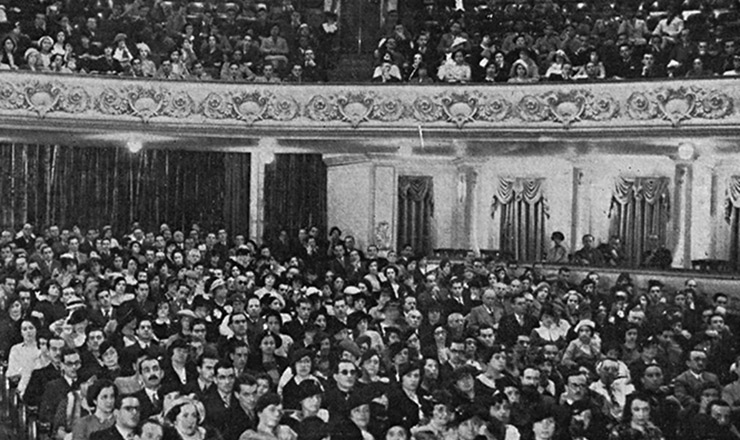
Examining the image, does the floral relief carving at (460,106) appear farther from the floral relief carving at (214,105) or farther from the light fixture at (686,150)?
the floral relief carving at (214,105)

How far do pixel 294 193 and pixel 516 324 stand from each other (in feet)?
27.0

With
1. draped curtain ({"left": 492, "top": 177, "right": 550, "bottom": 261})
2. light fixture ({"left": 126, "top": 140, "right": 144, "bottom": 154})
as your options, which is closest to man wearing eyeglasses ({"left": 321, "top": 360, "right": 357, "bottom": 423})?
light fixture ({"left": 126, "top": 140, "right": 144, "bottom": 154})

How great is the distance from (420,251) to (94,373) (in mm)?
10686

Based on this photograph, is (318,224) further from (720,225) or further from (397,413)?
(397,413)

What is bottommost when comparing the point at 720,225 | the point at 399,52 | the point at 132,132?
the point at 720,225

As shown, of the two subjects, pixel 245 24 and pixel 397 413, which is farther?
pixel 245 24

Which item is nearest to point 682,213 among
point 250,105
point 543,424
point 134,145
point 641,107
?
point 641,107

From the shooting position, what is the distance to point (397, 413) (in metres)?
7.03

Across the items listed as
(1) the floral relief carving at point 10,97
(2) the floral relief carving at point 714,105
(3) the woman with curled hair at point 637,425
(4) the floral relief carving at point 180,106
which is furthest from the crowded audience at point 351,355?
(4) the floral relief carving at point 180,106

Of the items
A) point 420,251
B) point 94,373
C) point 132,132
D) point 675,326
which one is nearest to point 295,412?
point 94,373

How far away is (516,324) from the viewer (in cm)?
962

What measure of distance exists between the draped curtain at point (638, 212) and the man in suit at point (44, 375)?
403 inches

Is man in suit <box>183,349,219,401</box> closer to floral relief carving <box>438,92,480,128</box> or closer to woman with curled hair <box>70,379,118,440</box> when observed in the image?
woman with curled hair <box>70,379,118,440</box>

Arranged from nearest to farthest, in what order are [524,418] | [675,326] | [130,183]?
[524,418], [675,326], [130,183]
